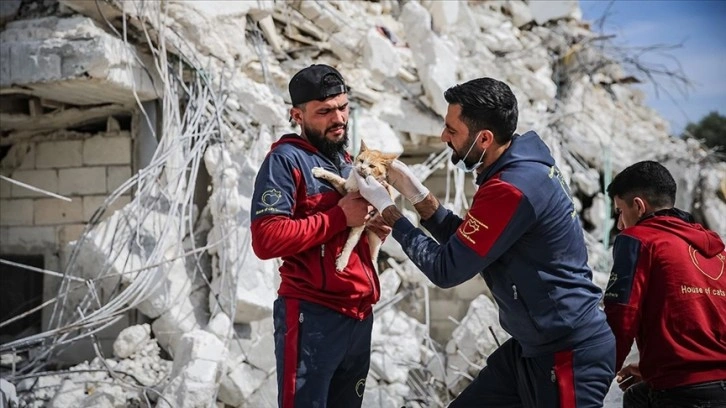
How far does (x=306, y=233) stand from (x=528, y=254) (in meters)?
0.80

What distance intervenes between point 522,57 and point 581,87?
1526mm

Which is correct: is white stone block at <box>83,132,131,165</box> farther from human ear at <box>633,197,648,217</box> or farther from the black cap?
human ear at <box>633,197,648,217</box>

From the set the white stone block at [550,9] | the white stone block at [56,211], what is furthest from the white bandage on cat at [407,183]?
the white stone block at [550,9]

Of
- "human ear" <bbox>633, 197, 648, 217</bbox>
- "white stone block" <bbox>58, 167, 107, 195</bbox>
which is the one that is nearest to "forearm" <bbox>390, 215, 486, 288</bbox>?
"human ear" <bbox>633, 197, 648, 217</bbox>

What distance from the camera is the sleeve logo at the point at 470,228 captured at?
2.72 m

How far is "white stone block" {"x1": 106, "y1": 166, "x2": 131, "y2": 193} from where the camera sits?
5891 mm

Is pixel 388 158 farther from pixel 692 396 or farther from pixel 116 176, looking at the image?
pixel 116 176

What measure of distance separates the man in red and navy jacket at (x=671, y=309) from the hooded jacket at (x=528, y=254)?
16 cm

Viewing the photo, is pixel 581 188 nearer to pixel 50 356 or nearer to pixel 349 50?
pixel 349 50

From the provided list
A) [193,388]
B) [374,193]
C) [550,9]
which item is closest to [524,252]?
[374,193]

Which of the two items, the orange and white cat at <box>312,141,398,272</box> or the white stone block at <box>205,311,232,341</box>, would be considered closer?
the orange and white cat at <box>312,141,398,272</box>

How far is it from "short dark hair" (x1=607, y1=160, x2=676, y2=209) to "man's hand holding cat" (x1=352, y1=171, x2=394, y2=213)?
3.22ft

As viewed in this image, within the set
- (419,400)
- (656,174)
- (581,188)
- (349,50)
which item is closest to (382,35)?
(349,50)

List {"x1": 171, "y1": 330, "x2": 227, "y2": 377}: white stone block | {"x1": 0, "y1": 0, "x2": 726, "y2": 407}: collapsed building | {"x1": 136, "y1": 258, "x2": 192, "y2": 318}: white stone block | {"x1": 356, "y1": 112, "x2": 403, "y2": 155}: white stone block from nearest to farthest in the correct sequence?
{"x1": 171, "y1": 330, "x2": 227, "y2": 377}: white stone block < {"x1": 0, "y1": 0, "x2": 726, "y2": 407}: collapsed building < {"x1": 136, "y1": 258, "x2": 192, "y2": 318}: white stone block < {"x1": 356, "y1": 112, "x2": 403, "y2": 155}: white stone block
